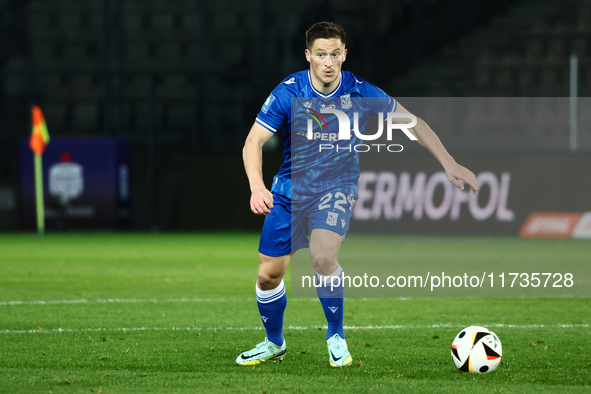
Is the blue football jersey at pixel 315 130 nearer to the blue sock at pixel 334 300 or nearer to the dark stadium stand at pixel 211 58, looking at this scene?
the blue sock at pixel 334 300

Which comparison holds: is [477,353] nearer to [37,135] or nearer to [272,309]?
[272,309]

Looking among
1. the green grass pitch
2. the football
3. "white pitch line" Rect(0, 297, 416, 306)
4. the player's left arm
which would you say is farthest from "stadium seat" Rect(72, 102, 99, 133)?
the football

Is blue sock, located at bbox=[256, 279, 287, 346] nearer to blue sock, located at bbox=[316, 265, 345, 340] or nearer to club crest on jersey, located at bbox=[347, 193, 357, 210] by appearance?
blue sock, located at bbox=[316, 265, 345, 340]

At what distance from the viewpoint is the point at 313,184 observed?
16.4 feet

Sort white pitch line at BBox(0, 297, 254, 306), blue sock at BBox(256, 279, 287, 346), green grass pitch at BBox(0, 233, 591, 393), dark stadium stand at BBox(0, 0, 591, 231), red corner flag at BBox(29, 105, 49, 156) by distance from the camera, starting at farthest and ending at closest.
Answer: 1. dark stadium stand at BBox(0, 0, 591, 231)
2. red corner flag at BBox(29, 105, 49, 156)
3. white pitch line at BBox(0, 297, 254, 306)
4. blue sock at BBox(256, 279, 287, 346)
5. green grass pitch at BBox(0, 233, 591, 393)

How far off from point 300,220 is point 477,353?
126 cm

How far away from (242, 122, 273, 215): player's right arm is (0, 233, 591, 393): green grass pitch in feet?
3.06

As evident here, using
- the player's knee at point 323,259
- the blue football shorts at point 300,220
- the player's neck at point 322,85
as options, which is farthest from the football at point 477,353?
the player's neck at point 322,85

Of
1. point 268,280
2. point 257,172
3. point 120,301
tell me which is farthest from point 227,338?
point 120,301

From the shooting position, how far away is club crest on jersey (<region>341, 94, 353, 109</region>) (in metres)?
5.04

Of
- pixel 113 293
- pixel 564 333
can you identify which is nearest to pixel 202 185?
pixel 113 293

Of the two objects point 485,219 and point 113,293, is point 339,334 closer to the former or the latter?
point 113,293

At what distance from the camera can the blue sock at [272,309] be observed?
16.8ft

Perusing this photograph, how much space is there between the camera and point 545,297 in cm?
856
